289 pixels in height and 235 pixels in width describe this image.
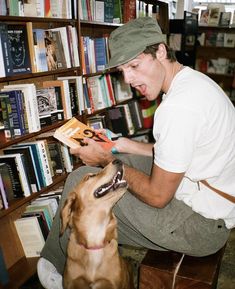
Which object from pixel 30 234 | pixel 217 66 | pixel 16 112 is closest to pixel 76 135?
pixel 16 112

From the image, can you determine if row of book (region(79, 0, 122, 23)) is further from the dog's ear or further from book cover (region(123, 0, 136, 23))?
the dog's ear

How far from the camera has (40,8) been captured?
2021 mm

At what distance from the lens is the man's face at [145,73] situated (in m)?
1.40

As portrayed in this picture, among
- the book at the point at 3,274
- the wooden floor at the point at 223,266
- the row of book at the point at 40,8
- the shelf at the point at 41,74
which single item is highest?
the row of book at the point at 40,8

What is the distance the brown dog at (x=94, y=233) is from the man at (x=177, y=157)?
83 mm

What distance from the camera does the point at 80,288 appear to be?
150cm

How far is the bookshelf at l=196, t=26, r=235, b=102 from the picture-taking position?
5367 mm

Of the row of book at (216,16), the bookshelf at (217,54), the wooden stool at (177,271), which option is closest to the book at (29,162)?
the wooden stool at (177,271)

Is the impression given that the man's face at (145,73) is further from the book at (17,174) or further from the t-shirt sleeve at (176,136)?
the book at (17,174)

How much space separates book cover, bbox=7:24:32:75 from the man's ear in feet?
3.07

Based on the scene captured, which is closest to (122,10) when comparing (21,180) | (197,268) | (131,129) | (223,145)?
(131,129)

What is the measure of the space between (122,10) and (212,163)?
2253mm

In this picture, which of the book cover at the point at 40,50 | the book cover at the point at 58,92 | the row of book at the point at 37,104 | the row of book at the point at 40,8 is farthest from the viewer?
the book cover at the point at 58,92

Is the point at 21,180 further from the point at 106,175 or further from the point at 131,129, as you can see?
the point at 131,129
